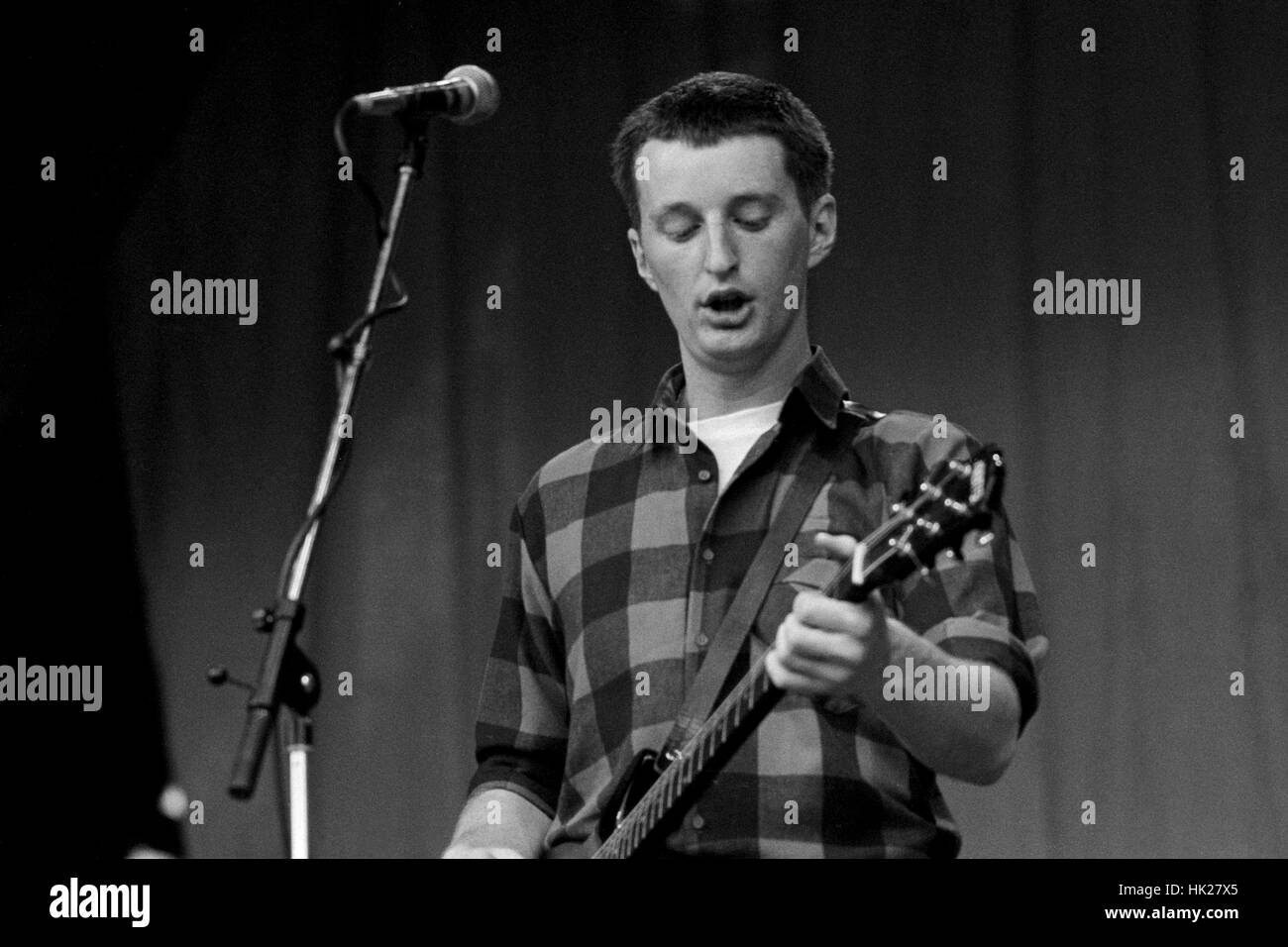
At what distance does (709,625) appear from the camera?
1.92m

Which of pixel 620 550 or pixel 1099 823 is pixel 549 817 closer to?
pixel 620 550

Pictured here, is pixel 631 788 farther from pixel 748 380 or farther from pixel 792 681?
pixel 748 380

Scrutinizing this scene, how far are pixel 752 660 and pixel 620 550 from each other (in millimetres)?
230

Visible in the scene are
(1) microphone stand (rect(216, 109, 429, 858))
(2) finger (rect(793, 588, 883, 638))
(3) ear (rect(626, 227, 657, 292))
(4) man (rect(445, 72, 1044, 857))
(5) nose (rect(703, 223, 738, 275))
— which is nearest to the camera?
(1) microphone stand (rect(216, 109, 429, 858))

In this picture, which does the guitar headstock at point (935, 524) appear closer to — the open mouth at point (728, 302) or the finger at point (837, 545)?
the finger at point (837, 545)

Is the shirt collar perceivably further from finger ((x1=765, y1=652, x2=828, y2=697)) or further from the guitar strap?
finger ((x1=765, y1=652, x2=828, y2=697))

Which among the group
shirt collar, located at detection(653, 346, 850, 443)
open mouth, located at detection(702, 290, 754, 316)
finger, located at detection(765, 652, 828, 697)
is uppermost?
open mouth, located at detection(702, 290, 754, 316)

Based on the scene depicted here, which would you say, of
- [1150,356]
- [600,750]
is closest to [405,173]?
[600,750]

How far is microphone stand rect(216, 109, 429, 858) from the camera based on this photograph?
1423mm

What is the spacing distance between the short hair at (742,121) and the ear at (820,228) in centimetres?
1

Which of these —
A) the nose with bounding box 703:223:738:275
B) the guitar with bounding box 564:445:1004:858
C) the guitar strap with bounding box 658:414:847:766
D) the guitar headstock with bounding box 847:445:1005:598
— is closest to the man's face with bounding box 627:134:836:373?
the nose with bounding box 703:223:738:275

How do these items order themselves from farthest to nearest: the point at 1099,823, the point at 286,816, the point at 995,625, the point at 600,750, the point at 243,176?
the point at 243,176
the point at 1099,823
the point at 600,750
the point at 995,625
the point at 286,816

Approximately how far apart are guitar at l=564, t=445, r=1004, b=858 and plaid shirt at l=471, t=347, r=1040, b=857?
4cm

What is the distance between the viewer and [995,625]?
1.80m
